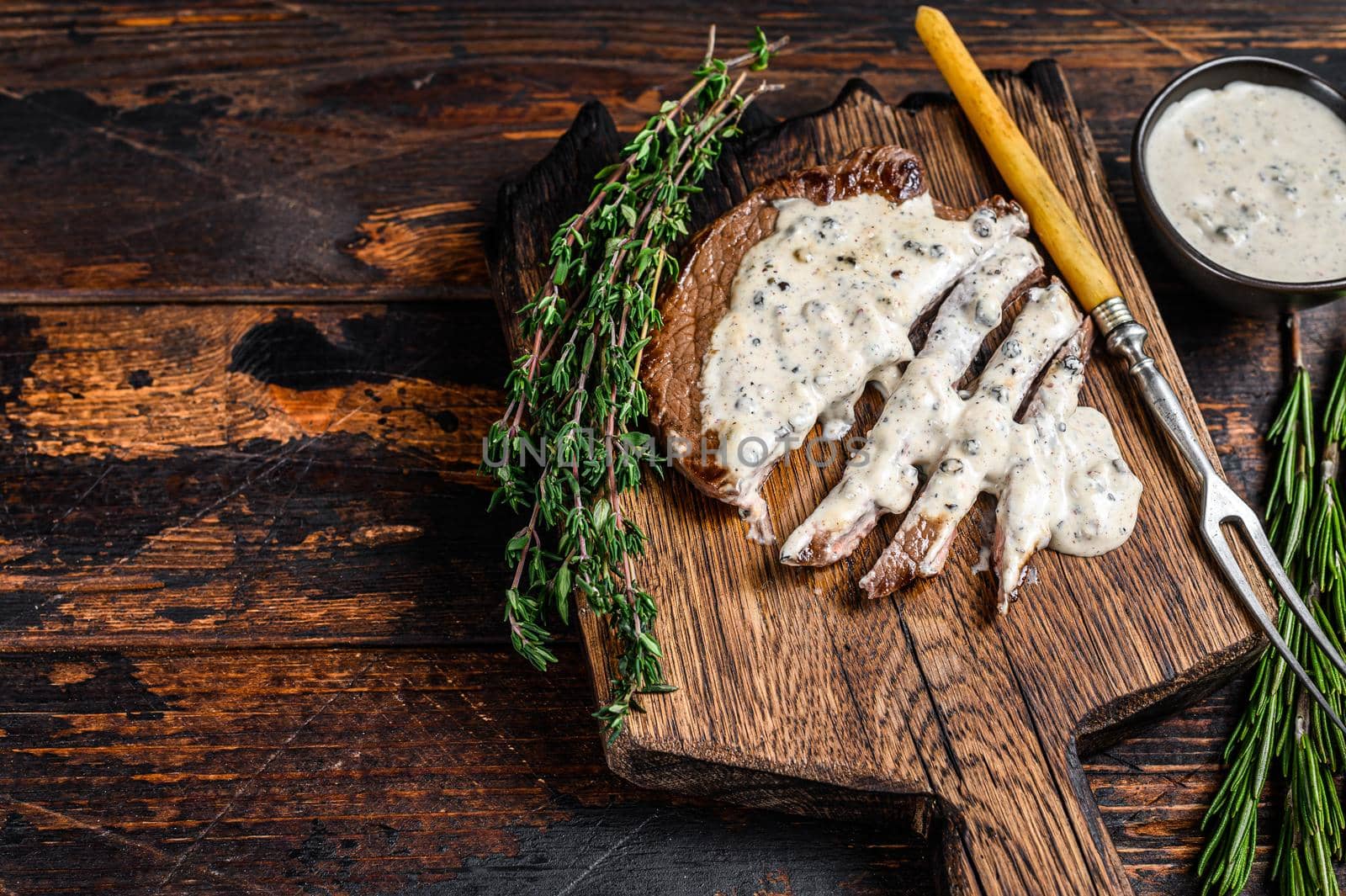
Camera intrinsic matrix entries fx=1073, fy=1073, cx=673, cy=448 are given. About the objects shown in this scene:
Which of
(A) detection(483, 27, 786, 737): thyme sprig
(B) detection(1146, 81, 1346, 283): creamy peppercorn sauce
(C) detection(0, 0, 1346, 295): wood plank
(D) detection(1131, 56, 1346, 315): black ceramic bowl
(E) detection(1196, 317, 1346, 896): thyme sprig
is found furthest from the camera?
(C) detection(0, 0, 1346, 295): wood plank

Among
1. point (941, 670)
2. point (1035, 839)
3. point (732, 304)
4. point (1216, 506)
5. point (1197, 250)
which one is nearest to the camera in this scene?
point (1035, 839)

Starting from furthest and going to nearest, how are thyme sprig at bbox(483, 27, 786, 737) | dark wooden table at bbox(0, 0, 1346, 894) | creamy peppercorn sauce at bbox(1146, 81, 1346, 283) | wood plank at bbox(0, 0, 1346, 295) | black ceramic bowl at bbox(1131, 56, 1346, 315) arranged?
1. wood plank at bbox(0, 0, 1346, 295)
2. creamy peppercorn sauce at bbox(1146, 81, 1346, 283)
3. black ceramic bowl at bbox(1131, 56, 1346, 315)
4. dark wooden table at bbox(0, 0, 1346, 894)
5. thyme sprig at bbox(483, 27, 786, 737)

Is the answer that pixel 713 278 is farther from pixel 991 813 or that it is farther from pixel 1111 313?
pixel 991 813

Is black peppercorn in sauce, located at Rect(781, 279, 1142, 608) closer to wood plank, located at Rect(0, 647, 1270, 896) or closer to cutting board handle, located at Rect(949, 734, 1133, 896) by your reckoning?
cutting board handle, located at Rect(949, 734, 1133, 896)

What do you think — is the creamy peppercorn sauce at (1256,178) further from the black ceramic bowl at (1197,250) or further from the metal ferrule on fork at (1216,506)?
the metal ferrule on fork at (1216,506)

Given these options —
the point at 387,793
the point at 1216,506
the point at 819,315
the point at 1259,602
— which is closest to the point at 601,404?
the point at 819,315

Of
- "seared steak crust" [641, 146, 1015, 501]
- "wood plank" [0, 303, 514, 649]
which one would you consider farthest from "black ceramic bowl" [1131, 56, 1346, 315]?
"wood plank" [0, 303, 514, 649]

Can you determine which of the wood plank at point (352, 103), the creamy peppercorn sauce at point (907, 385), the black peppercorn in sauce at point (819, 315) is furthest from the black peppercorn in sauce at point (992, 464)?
the wood plank at point (352, 103)
